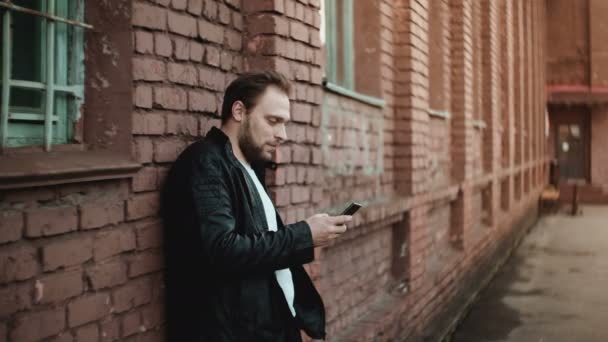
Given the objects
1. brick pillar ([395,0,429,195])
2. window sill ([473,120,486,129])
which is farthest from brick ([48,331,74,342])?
window sill ([473,120,486,129])

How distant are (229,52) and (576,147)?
22.9 m

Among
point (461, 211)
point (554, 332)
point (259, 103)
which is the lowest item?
point (554, 332)

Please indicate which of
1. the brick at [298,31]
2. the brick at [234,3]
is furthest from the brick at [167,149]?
the brick at [298,31]

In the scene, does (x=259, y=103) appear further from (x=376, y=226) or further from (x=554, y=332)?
(x=554, y=332)

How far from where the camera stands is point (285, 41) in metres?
3.18

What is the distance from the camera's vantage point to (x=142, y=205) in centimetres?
234

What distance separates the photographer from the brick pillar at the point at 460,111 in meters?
7.57

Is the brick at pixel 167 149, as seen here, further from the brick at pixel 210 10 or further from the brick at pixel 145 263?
A: the brick at pixel 210 10

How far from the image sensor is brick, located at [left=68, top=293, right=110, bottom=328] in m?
2.02

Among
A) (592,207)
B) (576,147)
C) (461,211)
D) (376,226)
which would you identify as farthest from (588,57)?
(376,226)

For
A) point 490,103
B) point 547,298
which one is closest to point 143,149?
point 547,298

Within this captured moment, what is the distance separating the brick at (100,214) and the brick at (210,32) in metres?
0.84

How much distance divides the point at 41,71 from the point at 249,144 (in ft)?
2.33

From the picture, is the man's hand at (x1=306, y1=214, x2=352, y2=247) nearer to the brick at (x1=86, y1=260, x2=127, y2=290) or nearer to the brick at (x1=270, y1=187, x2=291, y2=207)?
the brick at (x1=86, y1=260, x2=127, y2=290)
